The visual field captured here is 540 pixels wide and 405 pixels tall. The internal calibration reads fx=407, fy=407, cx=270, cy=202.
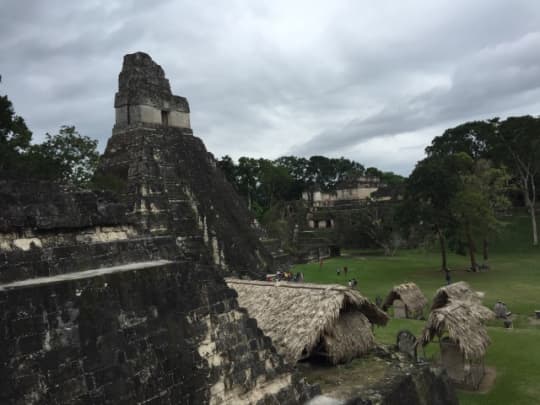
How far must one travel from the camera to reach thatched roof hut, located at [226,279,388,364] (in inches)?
278

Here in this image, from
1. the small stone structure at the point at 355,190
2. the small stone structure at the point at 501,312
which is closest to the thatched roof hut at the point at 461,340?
the small stone structure at the point at 501,312

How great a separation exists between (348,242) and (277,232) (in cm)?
671

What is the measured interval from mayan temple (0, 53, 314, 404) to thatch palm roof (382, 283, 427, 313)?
8.80 m

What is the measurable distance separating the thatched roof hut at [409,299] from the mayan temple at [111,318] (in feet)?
28.9

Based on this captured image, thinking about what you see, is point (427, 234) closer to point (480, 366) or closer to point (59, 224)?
point (480, 366)

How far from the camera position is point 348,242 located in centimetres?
3609

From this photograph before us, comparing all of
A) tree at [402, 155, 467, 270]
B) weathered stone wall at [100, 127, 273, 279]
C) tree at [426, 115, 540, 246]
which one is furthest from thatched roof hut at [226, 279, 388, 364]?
tree at [426, 115, 540, 246]

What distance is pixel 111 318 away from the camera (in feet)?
12.1

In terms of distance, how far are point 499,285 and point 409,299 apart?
6.51 m

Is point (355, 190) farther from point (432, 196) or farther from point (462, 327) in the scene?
point (462, 327)

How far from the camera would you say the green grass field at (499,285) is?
306 inches

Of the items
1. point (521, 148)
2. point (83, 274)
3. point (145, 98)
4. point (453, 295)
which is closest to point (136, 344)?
point (83, 274)

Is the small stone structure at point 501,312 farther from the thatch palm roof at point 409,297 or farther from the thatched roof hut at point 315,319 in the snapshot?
the thatched roof hut at point 315,319

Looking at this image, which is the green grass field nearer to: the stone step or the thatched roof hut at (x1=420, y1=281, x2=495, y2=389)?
the thatched roof hut at (x1=420, y1=281, x2=495, y2=389)
